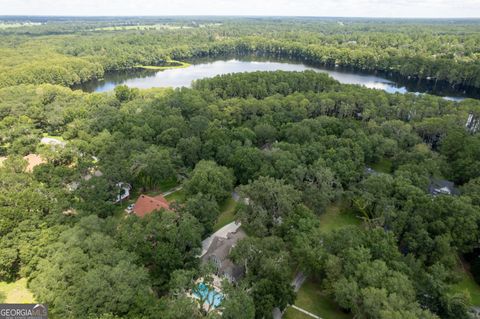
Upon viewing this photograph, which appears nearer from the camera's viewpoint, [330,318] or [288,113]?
[330,318]

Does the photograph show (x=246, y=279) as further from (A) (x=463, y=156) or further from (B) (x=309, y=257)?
(A) (x=463, y=156)

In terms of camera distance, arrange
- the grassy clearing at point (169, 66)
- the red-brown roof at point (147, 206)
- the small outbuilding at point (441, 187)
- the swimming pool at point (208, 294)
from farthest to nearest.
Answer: the grassy clearing at point (169, 66) < the small outbuilding at point (441, 187) < the red-brown roof at point (147, 206) < the swimming pool at point (208, 294)

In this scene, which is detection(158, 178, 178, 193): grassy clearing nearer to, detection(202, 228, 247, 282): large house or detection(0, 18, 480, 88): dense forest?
detection(202, 228, 247, 282): large house

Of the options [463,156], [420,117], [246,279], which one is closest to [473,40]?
[420,117]

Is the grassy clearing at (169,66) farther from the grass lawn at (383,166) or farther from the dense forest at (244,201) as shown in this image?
the grass lawn at (383,166)

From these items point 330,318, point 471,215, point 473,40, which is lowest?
point 330,318

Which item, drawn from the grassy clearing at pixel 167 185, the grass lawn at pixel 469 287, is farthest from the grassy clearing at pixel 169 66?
the grass lawn at pixel 469 287

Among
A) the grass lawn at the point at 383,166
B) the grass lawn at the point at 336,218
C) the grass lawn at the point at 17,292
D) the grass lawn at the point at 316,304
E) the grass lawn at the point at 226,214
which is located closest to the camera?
the grass lawn at the point at 316,304

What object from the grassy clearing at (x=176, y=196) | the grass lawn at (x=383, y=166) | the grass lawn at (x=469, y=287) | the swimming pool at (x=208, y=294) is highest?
the swimming pool at (x=208, y=294)
